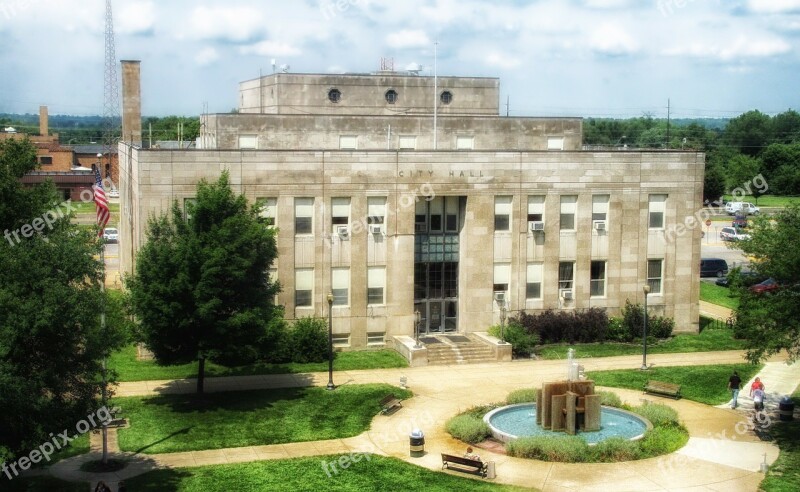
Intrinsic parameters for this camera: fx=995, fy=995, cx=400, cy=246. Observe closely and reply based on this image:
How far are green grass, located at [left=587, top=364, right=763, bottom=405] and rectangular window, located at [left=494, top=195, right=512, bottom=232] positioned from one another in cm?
855

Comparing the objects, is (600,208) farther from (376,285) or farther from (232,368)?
(232,368)

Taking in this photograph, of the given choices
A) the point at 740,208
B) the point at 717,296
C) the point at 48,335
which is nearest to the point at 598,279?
the point at 717,296

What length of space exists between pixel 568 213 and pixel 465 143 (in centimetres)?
722

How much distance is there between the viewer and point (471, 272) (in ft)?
149

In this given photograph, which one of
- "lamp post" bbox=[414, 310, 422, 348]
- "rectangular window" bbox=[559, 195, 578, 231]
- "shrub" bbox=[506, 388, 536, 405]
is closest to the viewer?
"shrub" bbox=[506, 388, 536, 405]

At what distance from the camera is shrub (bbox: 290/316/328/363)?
136 feet

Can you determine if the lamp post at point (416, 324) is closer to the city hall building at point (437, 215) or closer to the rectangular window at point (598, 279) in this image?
the city hall building at point (437, 215)

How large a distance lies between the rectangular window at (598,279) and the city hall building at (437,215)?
2.6 inches

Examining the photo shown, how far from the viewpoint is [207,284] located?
33812 millimetres

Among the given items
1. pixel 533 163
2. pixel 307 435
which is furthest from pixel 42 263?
pixel 533 163

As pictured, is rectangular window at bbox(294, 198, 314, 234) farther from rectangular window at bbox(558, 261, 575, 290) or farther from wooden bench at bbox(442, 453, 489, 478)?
wooden bench at bbox(442, 453, 489, 478)

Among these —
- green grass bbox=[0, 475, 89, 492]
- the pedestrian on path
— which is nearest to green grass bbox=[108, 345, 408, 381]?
green grass bbox=[0, 475, 89, 492]

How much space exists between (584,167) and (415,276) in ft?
30.6

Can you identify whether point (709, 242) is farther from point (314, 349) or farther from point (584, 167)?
point (314, 349)
